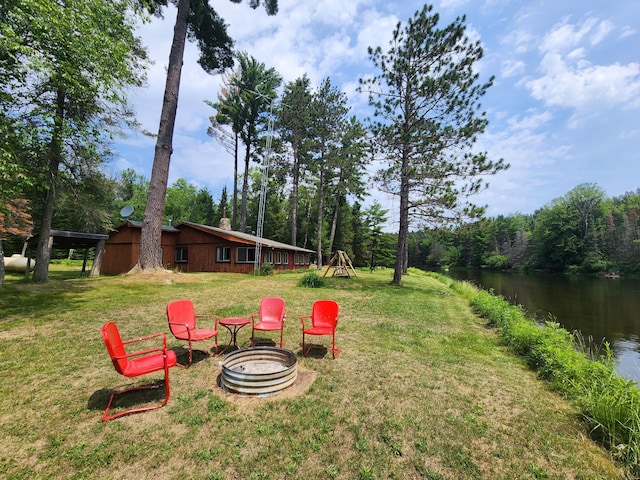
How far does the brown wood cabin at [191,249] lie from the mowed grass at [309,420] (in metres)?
13.9

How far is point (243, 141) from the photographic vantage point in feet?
96.5

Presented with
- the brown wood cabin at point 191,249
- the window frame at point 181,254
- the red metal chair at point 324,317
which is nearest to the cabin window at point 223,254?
the brown wood cabin at point 191,249

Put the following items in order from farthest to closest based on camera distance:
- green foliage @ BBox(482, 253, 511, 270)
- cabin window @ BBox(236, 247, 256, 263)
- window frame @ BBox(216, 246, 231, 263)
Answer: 1. green foliage @ BBox(482, 253, 511, 270)
2. window frame @ BBox(216, 246, 231, 263)
3. cabin window @ BBox(236, 247, 256, 263)

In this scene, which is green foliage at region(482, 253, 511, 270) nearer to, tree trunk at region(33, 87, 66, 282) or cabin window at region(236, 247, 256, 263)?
cabin window at region(236, 247, 256, 263)

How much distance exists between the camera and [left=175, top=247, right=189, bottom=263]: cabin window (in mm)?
21339

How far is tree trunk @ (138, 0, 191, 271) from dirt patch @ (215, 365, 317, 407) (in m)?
9.77

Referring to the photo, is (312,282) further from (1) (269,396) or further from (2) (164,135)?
(1) (269,396)

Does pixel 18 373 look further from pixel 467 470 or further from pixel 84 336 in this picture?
pixel 467 470

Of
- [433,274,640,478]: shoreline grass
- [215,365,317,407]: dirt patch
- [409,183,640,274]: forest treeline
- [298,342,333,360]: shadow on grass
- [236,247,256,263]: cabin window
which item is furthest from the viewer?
[409,183,640,274]: forest treeline

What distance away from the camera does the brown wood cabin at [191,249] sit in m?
19.6

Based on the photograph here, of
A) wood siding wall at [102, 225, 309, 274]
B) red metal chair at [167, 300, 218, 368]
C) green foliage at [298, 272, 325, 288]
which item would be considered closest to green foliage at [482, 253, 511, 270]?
wood siding wall at [102, 225, 309, 274]

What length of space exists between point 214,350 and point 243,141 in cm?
2764

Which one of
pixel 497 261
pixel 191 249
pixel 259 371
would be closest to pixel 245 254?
pixel 191 249

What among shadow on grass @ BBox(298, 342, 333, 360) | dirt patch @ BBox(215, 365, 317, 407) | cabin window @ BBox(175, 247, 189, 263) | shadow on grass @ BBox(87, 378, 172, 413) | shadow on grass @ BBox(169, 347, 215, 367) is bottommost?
shadow on grass @ BBox(87, 378, 172, 413)
